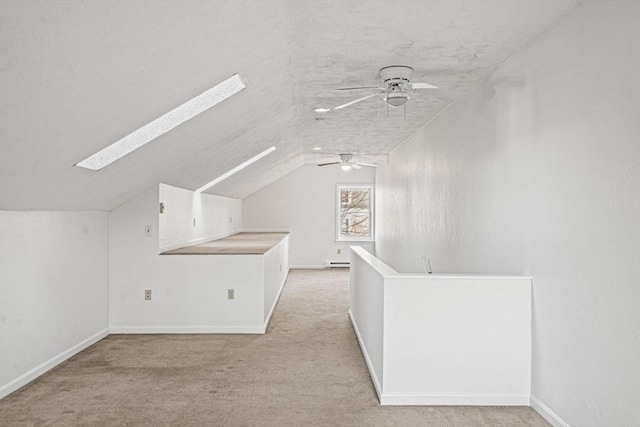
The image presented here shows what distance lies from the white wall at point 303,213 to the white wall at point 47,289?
19.7 feet

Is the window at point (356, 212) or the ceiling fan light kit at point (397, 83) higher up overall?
the ceiling fan light kit at point (397, 83)

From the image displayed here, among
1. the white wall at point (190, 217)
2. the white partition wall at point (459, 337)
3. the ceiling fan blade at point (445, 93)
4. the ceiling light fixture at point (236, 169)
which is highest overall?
the ceiling fan blade at point (445, 93)

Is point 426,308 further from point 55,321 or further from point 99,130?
point 55,321

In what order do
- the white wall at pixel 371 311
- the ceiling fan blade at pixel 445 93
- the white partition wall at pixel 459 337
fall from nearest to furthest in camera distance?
the white partition wall at pixel 459 337
the white wall at pixel 371 311
the ceiling fan blade at pixel 445 93

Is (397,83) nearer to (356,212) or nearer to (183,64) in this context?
(183,64)

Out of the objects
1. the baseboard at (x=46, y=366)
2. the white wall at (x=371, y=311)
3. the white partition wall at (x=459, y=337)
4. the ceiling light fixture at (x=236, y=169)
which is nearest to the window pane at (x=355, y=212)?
the ceiling light fixture at (x=236, y=169)

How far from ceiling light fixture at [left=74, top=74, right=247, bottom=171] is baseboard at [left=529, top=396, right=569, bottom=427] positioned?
2776 millimetres

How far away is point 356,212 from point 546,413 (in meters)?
8.27

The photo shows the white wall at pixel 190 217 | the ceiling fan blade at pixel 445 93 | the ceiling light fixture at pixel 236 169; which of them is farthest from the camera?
the ceiling light fixture at pixel 236 169

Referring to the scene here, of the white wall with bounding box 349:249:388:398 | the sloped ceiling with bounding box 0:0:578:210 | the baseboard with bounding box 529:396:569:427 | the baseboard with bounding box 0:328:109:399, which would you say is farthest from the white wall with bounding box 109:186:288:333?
the baseboard with bounding box 529:396:569:427

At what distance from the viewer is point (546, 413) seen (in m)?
2.88

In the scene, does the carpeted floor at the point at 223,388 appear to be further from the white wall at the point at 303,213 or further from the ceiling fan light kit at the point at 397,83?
the white wall at the point at 303,213

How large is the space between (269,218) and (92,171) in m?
7.35

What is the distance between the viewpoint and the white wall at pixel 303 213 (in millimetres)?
10836
